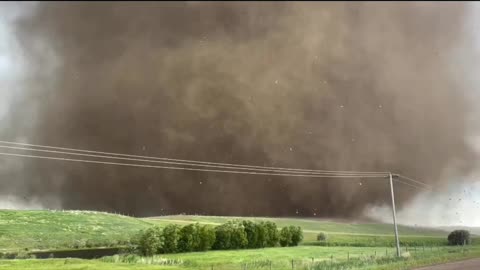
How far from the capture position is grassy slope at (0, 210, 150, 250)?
123000 mm

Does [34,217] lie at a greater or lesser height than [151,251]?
greater

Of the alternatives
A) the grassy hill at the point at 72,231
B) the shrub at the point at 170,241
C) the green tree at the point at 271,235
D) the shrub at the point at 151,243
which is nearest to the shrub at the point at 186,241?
the shrub at the point at 170,241

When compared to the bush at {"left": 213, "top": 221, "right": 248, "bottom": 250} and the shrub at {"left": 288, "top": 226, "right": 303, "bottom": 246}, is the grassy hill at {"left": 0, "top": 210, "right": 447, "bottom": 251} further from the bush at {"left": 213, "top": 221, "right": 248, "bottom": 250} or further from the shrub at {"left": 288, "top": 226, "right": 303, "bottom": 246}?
the bush at {"left": 213, "top": 221, "right": 248, "bottom": 250}

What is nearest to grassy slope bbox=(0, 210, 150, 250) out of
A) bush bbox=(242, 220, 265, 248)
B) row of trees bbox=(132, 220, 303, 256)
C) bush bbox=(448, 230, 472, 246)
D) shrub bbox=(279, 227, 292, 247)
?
row of trees bbox=(132, 220, 303, 256)

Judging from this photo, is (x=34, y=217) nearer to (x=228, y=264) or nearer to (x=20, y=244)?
(x=20, y=244)

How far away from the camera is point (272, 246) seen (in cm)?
11669

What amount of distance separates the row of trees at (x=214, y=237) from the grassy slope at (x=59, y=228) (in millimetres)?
32316

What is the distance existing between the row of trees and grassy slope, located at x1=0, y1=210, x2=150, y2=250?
32316 mm

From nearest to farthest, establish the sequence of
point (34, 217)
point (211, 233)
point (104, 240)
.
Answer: point (211, 233)
point (104, 240)
point (34, 217)

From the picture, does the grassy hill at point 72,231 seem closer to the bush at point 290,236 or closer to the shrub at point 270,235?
the bush at point 290,236

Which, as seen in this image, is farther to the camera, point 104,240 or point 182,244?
point 104,240

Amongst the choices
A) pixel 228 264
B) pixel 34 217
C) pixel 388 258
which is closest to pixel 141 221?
pixel 34 217

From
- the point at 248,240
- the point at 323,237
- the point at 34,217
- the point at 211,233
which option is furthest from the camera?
the point at 34,217

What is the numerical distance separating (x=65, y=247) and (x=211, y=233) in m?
45.7
